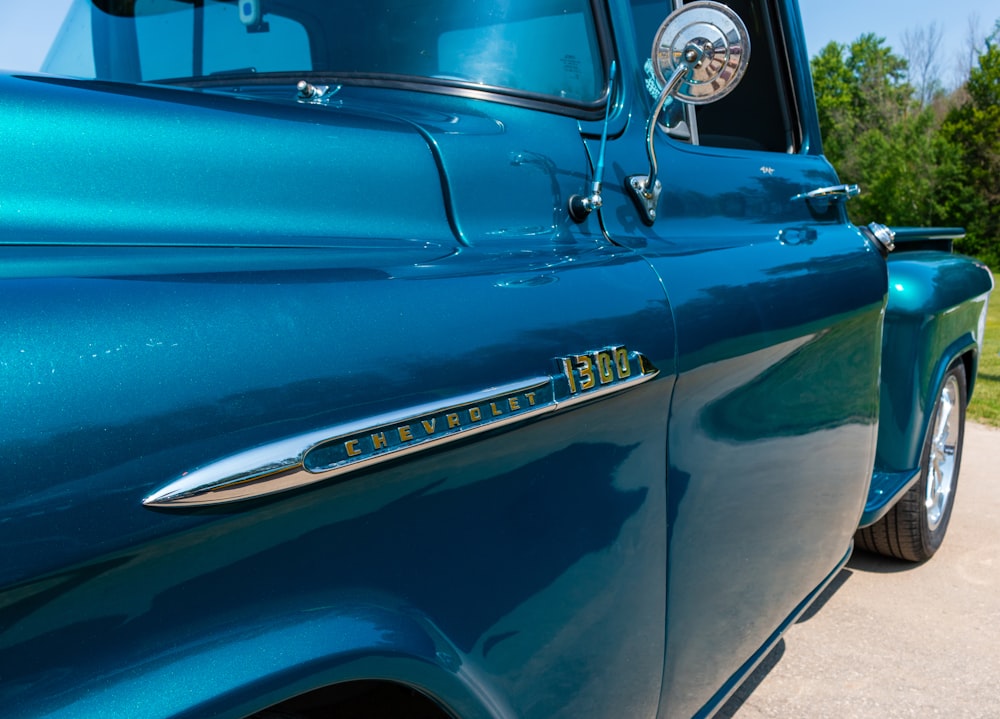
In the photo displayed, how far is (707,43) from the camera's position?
1612 mm

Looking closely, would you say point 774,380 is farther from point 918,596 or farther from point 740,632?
point 918,596

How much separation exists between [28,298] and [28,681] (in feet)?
1.05

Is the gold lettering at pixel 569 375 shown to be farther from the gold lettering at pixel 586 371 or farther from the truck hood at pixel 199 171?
the truck hood at pixel 199 171

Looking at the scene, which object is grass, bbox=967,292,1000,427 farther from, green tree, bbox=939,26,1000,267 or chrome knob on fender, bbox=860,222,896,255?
green tree, bbox=939,26,1000,267

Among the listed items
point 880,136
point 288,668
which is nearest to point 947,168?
point 880,136

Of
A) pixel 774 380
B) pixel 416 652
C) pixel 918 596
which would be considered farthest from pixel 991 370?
pixel 416 652

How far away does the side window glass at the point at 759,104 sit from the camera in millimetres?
2582

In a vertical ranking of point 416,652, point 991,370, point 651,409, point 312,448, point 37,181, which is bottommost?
point 991,370

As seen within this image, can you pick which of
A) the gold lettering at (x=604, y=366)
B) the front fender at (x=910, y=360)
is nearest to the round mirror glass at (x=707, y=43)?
the gold lettering at (x=604, y=366)

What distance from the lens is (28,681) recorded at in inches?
27.8

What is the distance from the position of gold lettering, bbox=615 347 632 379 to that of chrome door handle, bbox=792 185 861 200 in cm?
122

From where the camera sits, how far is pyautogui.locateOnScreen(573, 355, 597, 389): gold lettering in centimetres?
120

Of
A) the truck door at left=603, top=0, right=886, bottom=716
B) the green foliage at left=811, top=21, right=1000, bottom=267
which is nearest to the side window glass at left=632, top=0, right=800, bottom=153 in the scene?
the truck door at left=603, top=0, right=886, bottom=716

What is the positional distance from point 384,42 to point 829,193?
1.36 metres
